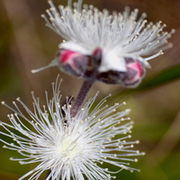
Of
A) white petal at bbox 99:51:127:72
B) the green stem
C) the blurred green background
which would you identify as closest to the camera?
white petal at bbox 99:51:127:72

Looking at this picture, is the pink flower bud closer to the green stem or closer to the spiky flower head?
the spiky flower head


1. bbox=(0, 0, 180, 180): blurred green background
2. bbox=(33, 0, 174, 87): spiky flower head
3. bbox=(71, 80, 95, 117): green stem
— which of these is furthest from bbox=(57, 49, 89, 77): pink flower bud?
bbox=(0, 0, 180, 180): blurred green background

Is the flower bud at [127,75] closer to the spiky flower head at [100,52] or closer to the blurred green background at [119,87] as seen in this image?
the spiky flower head at [100,52]

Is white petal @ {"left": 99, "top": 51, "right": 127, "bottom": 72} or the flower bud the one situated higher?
white petal @ {"left": 99, "top": 51, "right": 127, "bottom": 72}

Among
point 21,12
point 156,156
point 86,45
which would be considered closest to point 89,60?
point 86,45

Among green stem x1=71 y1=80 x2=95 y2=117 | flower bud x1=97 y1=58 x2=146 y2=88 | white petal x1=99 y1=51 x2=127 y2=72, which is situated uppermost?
green stem x1=71 y1=80 x2=95 y2=117

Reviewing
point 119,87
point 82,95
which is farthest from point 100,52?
point 119,87

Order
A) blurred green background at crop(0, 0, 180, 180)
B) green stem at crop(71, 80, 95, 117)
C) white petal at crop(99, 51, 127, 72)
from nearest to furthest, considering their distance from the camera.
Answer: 1. white petal at crop(99, 51, 127, 72)
2. green stem at crop(71, 80, 95, 117)
3. blurred green background at crop(0, 0, 180, 180)

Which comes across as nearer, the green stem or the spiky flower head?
the spiky flower head

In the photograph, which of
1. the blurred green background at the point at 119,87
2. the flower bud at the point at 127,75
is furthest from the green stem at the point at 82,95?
the blurred green background at the point at 119,87
